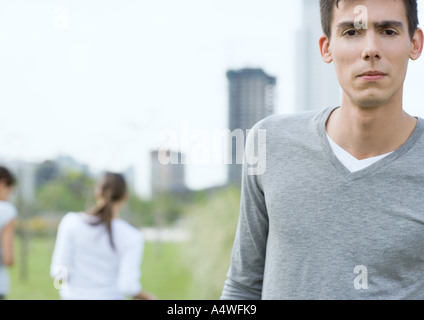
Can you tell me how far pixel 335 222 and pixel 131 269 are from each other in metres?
1.51

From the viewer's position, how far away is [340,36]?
99 cm

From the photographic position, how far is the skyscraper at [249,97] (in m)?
6.26

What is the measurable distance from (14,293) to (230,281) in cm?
868

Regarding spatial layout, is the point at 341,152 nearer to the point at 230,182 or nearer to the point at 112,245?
the point at 112,245

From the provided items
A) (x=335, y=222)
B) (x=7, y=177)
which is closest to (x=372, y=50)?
(x=335, y=222)

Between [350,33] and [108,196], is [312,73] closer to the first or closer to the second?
[108,196]

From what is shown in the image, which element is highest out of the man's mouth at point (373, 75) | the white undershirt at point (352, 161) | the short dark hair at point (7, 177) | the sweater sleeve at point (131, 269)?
the man's mouth at point (373, 75)

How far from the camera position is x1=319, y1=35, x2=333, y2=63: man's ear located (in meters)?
1.06

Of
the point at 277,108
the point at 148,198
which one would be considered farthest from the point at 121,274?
the point at 148,198

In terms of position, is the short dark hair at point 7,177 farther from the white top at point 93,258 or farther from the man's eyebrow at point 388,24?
the man's eyebrow at point 388,24

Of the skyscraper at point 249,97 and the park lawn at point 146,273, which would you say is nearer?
the skyscraper at point 249,97

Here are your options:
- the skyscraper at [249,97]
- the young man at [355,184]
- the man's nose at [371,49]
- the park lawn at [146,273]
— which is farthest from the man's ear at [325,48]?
the park lawn at [146,273]

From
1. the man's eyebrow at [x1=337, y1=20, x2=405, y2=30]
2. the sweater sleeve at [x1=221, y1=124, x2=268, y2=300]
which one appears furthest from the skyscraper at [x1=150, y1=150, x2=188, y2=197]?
the man's eyebrow at [x1=337, y1=20, x2=405, y2=30]

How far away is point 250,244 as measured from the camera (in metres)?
1.07
